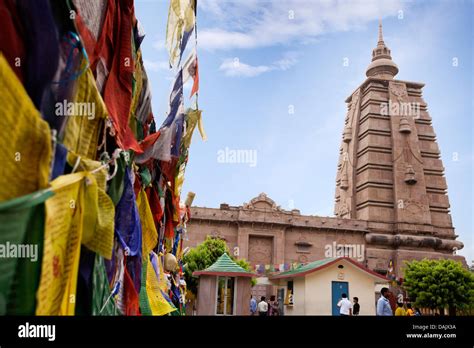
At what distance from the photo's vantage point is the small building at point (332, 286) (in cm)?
1686

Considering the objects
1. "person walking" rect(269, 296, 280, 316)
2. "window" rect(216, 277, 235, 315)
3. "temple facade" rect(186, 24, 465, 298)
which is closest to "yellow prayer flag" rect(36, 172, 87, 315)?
"window" rect(216, 277, 235, 315)

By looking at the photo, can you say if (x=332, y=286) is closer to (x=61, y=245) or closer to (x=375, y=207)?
(x=61, y=245)

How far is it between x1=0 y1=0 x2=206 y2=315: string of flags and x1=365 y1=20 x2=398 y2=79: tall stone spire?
124 feet

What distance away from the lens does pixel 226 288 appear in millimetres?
13820

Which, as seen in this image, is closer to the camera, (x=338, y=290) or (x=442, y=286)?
(x=338, y=290)

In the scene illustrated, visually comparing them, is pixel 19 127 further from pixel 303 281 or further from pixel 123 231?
pixel 303 281

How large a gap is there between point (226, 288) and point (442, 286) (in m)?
17.2

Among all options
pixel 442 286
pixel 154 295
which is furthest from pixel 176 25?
pixel 442 286

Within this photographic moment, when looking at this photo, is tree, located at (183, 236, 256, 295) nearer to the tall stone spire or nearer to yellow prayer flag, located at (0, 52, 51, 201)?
yellow prayer flag, located at (0, 52, 51, 201)

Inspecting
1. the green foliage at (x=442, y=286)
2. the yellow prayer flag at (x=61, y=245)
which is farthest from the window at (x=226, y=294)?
the green foliage at (x=442, y=286)

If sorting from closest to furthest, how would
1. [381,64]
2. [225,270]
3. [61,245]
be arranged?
[61,245]
[225,270]
[381,64]

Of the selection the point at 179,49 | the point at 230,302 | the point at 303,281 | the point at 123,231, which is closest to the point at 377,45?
the point at 303,281

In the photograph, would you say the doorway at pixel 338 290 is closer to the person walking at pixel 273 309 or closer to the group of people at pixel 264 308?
the group of people at pixel 264 308

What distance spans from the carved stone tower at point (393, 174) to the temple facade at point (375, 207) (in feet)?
0.28
